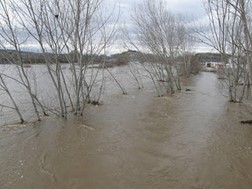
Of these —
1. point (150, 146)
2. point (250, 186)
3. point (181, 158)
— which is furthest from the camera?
point (150, 146)

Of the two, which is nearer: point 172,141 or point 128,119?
point 172,141

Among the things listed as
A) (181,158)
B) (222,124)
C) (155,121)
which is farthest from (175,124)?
(181,158)

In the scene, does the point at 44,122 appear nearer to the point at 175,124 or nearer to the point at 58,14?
the point at 58,14

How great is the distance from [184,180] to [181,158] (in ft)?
3.92

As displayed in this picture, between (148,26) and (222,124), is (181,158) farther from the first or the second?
(148,26)

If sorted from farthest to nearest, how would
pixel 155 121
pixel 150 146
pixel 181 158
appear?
pixel 155 121
pixel 150 146
pixel 181 158

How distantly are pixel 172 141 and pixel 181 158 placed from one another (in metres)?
1.47

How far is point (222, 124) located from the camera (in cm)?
1086

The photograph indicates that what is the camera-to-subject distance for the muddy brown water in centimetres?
616

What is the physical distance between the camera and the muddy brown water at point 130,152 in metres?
6.16

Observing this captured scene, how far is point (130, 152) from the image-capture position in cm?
775

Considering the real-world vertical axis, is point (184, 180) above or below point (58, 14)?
below

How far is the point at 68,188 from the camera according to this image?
5.89 metres

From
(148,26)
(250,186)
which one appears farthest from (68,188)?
(148,26)
